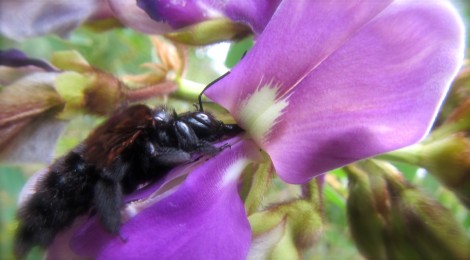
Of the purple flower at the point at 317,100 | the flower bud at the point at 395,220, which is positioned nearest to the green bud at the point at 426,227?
the flower bud at the point at 395,220

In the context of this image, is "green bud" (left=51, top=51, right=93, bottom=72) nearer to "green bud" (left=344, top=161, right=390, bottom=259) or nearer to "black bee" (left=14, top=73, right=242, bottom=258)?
"black bee" (left=14, top=73, right=242, bottom=258)

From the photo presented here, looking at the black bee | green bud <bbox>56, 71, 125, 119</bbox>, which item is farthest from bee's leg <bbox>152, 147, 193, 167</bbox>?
green bud <bbox>56, 71, 125, 119</bbox>

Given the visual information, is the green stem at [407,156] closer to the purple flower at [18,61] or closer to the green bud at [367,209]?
the green bud at [367,209]

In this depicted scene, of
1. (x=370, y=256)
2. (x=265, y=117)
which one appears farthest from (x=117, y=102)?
(x=370, y=256)

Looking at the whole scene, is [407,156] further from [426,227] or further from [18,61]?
[18,61]

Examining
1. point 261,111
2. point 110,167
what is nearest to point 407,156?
point 261,111
